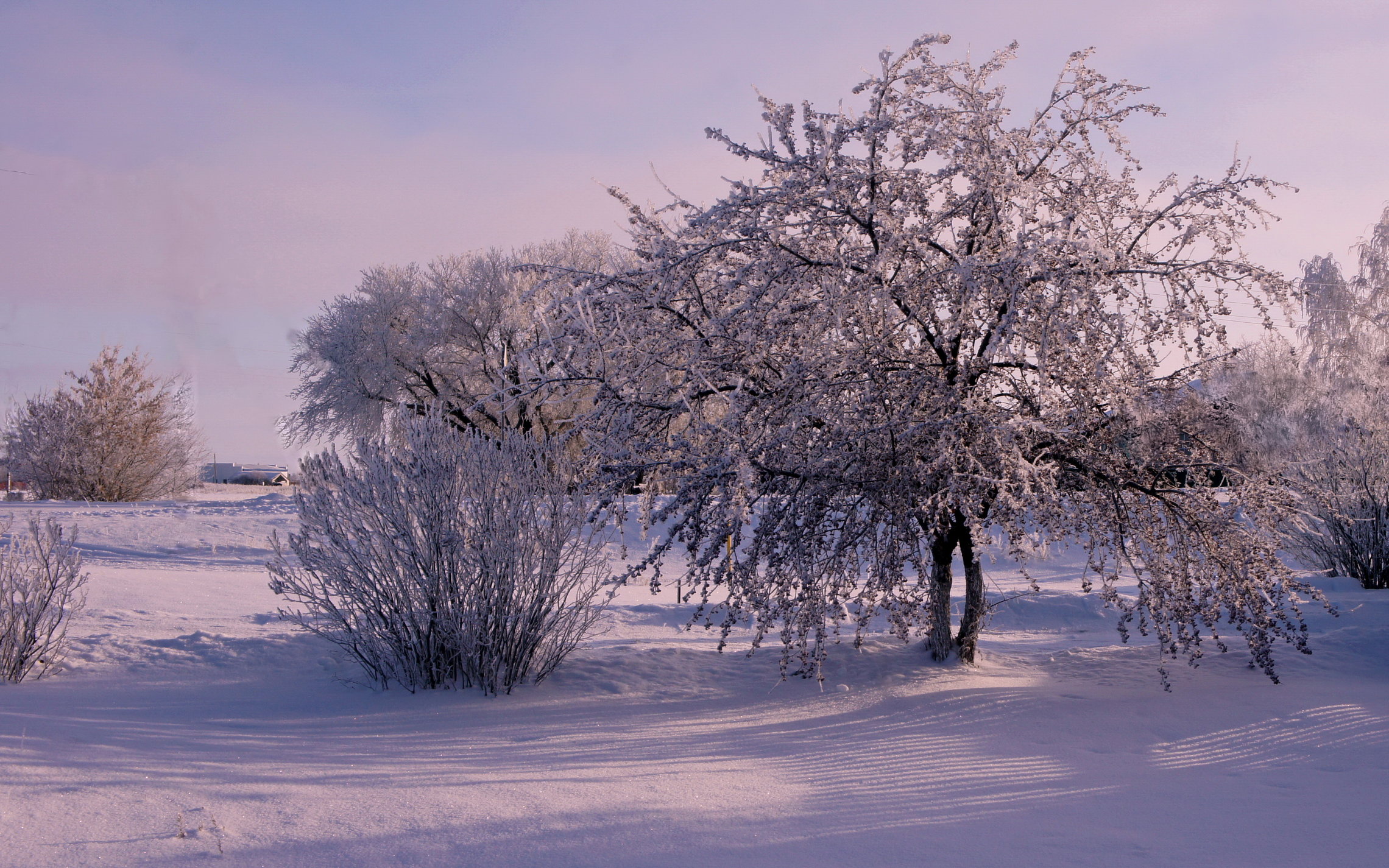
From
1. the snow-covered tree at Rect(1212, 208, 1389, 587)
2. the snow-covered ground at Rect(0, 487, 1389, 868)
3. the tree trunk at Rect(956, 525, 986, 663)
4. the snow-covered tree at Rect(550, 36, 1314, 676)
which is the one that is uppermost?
the snow-covered tree at Rect(1212, 208, 1389, 587)

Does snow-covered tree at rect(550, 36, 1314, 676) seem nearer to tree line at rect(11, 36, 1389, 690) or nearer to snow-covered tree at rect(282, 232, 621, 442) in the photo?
tree line at rect(11, 36, 1389, 690)

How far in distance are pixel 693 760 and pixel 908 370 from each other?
302cm

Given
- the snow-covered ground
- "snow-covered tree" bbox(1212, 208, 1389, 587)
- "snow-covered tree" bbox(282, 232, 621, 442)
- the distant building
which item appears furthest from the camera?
the distant building

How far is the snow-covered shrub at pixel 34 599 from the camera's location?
692cm

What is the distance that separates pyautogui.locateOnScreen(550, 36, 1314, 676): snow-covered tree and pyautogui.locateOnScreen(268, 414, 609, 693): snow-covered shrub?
0.68m

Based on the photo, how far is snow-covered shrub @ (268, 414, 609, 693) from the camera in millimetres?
6512

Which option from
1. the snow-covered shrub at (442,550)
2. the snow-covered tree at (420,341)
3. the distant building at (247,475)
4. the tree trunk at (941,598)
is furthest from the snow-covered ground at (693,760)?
the distant building at (247,475)

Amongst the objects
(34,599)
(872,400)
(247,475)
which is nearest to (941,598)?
(872,400)

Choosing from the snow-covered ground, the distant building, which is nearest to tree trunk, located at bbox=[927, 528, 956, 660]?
the snow-covered ground

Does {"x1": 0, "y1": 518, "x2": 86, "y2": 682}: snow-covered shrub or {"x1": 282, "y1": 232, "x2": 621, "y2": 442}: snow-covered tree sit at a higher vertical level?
{"x1": 282, "y1": 232, "x2": 621, "y2": 442}: snow-covered tree

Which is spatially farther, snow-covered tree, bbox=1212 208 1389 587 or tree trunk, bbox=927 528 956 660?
snow-covered tree, bbox=1212 208 1389 587

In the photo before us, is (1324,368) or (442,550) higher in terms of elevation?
(1324,368)

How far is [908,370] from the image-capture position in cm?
651

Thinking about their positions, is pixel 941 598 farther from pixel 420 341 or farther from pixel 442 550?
pixel 420 341
